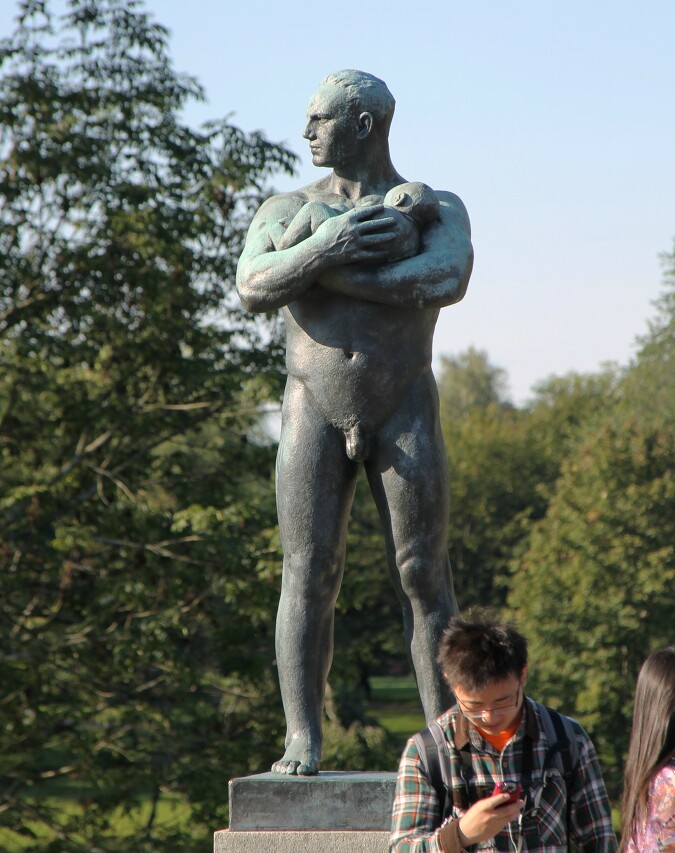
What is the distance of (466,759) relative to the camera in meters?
3.54

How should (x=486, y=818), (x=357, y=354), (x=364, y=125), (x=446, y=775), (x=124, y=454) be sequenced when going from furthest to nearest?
1. (x=124, y=454)
2. (x=364, y=125)
3. (x=357, y=354)
4. (x=446, y=775)
5. (x=486, y=818)

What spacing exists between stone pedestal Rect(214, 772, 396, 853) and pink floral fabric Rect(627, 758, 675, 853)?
1702 millimetres

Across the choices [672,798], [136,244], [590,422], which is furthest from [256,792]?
[590,422]

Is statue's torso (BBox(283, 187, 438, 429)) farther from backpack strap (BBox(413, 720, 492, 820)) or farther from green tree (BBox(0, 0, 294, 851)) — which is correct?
green tree (BBox(0, 0, 294, 851))

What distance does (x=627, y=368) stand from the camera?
48156mm

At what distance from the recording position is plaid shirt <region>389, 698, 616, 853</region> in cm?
349

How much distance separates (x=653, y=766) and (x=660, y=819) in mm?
122

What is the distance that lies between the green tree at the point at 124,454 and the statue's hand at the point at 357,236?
989cm

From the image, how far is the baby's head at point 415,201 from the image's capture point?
5.40 metres

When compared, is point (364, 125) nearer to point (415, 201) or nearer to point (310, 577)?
point (415, 201)

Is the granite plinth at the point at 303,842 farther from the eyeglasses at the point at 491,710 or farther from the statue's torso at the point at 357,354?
the eyeglasses at the point at 491,710

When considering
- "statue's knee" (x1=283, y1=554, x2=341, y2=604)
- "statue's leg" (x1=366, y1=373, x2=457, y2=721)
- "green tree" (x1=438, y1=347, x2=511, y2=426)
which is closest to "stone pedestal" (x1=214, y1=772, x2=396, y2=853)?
"statue's leg" (x1=366, y1=373, x2=457, y2=721)

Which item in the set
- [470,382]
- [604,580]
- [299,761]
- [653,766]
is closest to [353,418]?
[299,761]

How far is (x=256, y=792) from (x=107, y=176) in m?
12.1
